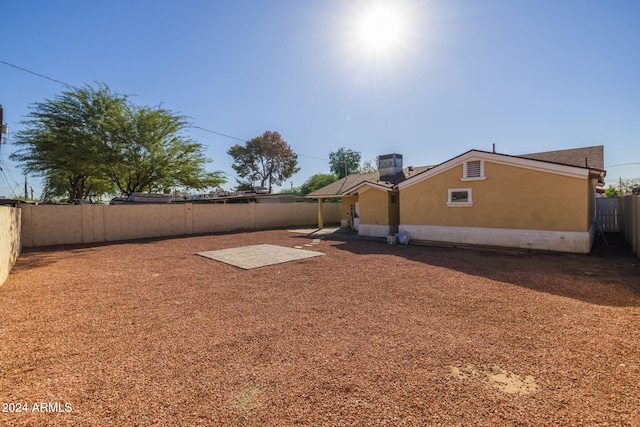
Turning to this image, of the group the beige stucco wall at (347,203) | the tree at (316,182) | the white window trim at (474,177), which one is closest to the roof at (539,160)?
the white window trim at (474,177)

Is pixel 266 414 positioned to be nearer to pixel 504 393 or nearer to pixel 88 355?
pixel 504 393

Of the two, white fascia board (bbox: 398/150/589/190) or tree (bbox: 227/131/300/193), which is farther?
tree (bbox: 227/131/300/193)

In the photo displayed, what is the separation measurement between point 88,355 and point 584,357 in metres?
5.95

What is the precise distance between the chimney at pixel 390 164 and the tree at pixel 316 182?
77.8ft

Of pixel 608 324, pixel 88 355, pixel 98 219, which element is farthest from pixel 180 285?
pixel 98 219

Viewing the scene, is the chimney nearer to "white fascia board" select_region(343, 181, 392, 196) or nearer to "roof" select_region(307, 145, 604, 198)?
"roof" select_region(307, 145, 604, 198)

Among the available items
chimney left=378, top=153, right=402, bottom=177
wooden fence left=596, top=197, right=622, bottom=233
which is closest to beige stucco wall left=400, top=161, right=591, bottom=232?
wooden fence left=596, top=197, right=622, bottom=233

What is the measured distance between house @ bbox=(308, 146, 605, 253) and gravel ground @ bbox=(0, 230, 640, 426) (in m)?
3.14

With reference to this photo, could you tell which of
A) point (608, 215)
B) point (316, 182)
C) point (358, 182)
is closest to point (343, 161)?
point (316, 182)

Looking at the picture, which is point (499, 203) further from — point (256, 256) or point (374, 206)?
point (256, 256)

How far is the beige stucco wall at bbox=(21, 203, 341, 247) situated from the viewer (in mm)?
13800

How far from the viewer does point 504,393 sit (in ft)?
8.90

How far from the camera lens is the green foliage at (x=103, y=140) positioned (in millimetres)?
18422

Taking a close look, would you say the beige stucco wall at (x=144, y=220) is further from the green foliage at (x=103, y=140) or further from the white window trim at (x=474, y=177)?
the white window trim at (x=474, y=177)
